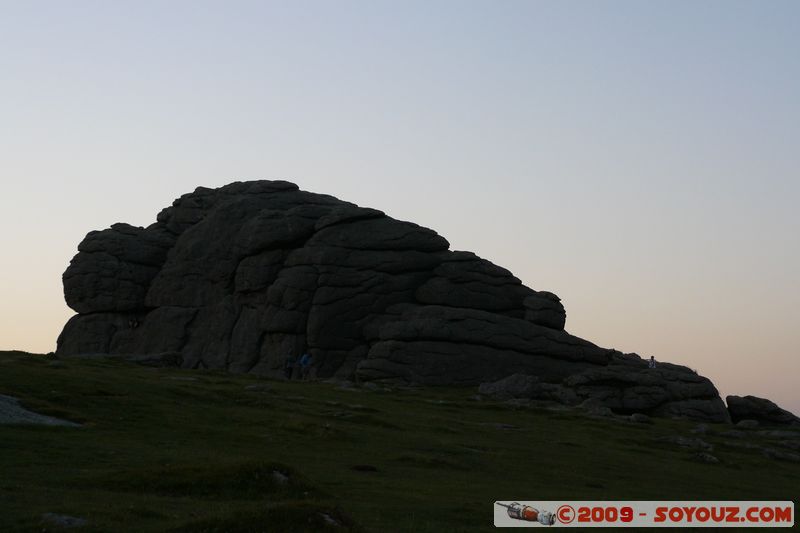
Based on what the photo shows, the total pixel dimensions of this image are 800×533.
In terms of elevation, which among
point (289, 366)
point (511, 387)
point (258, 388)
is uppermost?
point (289, 366)

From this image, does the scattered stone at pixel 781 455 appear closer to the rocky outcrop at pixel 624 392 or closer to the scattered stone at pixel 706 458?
the scattered stone at pixel 706 458

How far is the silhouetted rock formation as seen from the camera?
103688 mm

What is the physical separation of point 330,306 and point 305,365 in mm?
7770

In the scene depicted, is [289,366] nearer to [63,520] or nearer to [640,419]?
[640,419]

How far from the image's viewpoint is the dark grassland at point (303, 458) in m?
31.4

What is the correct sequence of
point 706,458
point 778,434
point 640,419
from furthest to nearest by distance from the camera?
point 640,419, point 778,434, point 706,458

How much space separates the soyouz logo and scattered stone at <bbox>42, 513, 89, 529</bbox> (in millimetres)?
14325

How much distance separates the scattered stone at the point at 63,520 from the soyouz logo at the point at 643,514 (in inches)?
564

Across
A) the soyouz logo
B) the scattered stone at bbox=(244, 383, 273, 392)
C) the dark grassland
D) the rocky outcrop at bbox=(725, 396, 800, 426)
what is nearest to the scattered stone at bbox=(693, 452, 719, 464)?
the dark grassland

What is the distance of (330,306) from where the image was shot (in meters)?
111

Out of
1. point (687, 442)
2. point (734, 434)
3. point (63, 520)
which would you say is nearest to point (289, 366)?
point (734, 434)

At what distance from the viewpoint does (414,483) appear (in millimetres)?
43938

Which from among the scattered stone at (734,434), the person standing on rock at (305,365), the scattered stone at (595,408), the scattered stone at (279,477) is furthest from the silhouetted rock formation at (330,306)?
the scattered stone at (279,477)

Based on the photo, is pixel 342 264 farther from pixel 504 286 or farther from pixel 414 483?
pixel 414 483
